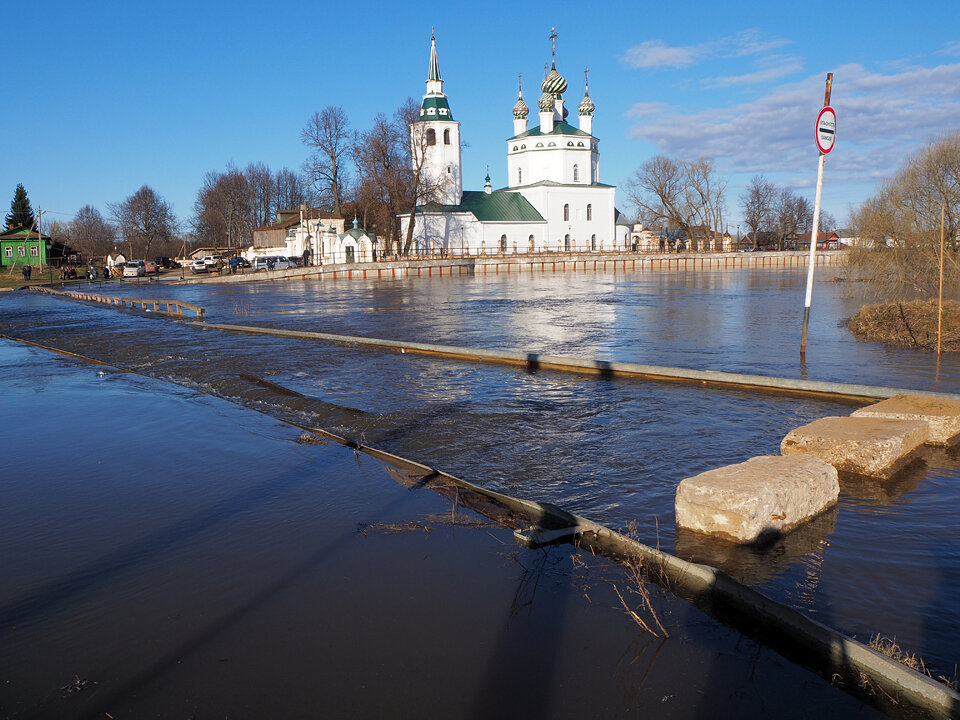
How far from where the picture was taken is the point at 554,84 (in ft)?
303

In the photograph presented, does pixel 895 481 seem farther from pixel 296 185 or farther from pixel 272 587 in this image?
pixel 296 185

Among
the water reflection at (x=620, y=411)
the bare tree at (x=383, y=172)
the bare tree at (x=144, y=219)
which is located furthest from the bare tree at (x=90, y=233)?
the water reflection at (x=620, y=411)

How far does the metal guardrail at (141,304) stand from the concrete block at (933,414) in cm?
2073

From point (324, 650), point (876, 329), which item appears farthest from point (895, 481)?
point (876, 329)

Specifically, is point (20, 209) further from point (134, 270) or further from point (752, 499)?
point (752, 499)

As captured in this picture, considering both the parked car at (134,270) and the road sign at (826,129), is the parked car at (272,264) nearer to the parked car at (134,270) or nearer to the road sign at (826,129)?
the parked car at (134,270)

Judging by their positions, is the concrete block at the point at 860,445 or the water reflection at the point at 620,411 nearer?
the water reflection at the point at 620,411

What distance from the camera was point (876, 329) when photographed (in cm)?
1703

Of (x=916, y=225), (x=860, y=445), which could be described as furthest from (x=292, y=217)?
(x=860, y=445)

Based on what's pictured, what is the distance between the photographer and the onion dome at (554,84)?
9244 cm

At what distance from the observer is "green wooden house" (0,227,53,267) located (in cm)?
8112

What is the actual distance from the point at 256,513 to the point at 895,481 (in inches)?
217

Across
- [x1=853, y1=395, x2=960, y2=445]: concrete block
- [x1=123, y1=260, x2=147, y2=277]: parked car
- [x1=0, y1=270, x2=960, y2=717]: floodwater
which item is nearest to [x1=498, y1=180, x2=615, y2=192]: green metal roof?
[x1=123, y1=260, x2=147, y2=277]: parked car

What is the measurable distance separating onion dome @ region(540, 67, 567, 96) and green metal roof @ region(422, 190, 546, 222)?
1337 cm
